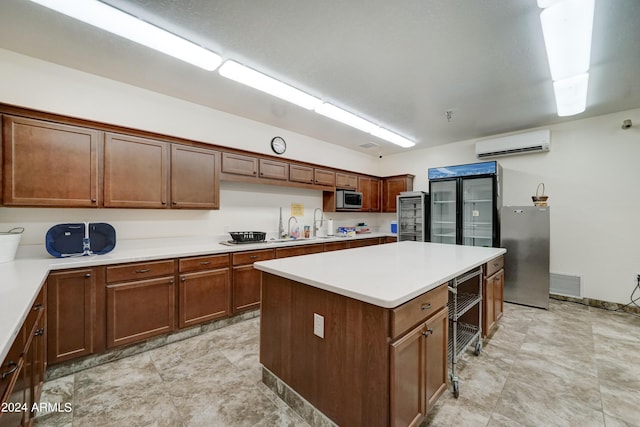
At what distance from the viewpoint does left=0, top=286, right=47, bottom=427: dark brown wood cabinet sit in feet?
3.27

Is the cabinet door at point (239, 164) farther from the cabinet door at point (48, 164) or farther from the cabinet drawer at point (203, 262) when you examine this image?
the cabinet door at point (48, 164)

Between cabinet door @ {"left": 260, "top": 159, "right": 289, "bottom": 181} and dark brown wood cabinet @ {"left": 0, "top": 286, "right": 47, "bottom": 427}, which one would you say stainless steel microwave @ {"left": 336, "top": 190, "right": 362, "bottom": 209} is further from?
dark brown wood cabinet @ {"left": 0, "top": 286, "right": 47, "bottom": 427}

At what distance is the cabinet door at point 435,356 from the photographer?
5.07ft

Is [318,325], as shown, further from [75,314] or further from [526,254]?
[526,254]

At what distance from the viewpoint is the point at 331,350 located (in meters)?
1.47

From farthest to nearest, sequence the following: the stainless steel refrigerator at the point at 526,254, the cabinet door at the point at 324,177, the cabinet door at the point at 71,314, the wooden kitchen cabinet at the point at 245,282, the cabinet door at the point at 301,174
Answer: the cabinet door at the point at 324,177 → the cabinet door at the point at 301,174 → the stainless steel refrigerator at the point at 526,254 → the wooden kitchen cabinet at the point at 245,282 → the cabinet door at the point at 71,314

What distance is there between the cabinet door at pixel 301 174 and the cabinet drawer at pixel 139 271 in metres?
2.11

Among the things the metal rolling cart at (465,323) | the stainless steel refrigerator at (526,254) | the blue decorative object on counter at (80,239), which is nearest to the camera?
the metal rolling cart at (465,323)

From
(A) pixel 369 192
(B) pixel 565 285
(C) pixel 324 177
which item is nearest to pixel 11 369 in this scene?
(C) pixel 324 177

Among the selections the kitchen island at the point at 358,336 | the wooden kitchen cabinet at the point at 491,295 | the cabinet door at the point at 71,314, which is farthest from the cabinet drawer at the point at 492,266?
the cabinet door at the point at 71,314

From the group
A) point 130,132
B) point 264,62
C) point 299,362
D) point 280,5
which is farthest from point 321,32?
point 299,362

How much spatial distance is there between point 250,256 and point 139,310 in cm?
118

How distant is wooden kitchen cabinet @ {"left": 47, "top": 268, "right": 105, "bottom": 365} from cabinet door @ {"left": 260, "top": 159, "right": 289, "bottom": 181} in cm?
213

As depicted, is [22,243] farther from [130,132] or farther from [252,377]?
Result: [252,377]
